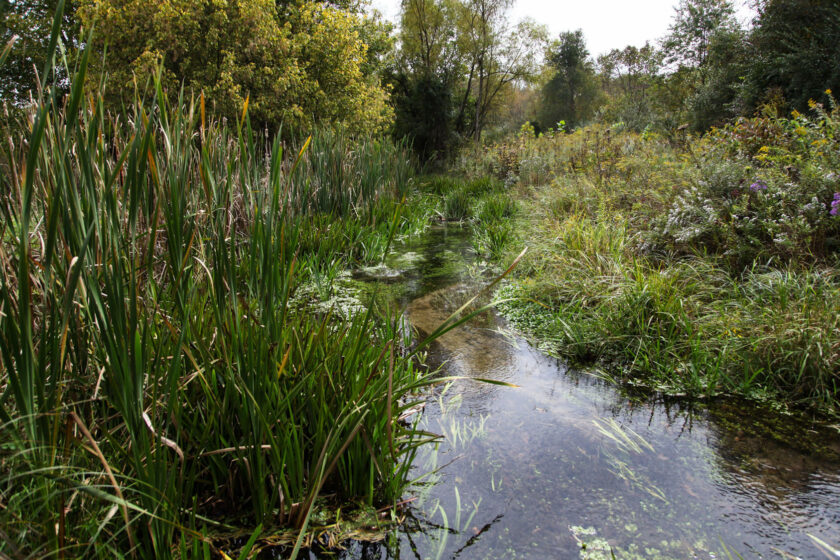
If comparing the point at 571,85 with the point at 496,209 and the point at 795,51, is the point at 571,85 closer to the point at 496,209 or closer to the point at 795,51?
the point at 795,51

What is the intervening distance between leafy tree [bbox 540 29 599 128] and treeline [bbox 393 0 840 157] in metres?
0.08

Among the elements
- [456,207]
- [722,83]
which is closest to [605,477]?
[456,207]

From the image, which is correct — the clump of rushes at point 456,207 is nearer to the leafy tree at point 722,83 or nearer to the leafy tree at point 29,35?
the leafy tree at point 722,83

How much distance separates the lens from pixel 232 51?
10523 millimetres

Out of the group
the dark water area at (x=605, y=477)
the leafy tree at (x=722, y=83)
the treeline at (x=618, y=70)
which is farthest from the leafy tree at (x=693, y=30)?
the dark water area at (x=605, y=477)

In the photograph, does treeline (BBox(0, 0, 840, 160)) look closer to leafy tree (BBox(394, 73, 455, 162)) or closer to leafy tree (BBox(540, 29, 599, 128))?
leafy tree (BBox(394, 73, 455, 162))

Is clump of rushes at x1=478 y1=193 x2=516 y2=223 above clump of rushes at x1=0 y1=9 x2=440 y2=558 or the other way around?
above

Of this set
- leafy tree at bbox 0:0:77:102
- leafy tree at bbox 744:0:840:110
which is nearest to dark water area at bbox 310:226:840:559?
leafy tree at bbox 744:0:840:110

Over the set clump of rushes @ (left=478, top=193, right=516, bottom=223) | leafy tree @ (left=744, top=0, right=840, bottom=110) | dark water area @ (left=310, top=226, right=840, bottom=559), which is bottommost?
dark water area @ (left=310, top=226, right=840, bottom=559)

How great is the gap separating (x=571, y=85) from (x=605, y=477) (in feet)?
136

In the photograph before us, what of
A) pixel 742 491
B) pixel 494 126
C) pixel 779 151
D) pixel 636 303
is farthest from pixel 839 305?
pixel 494 126

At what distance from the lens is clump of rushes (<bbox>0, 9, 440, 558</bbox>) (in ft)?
2.84

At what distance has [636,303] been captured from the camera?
3.04 m

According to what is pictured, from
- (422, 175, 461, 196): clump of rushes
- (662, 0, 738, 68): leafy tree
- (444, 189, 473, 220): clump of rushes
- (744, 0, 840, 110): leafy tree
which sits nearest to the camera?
(444, 189, 473, 220): clump of rushes
